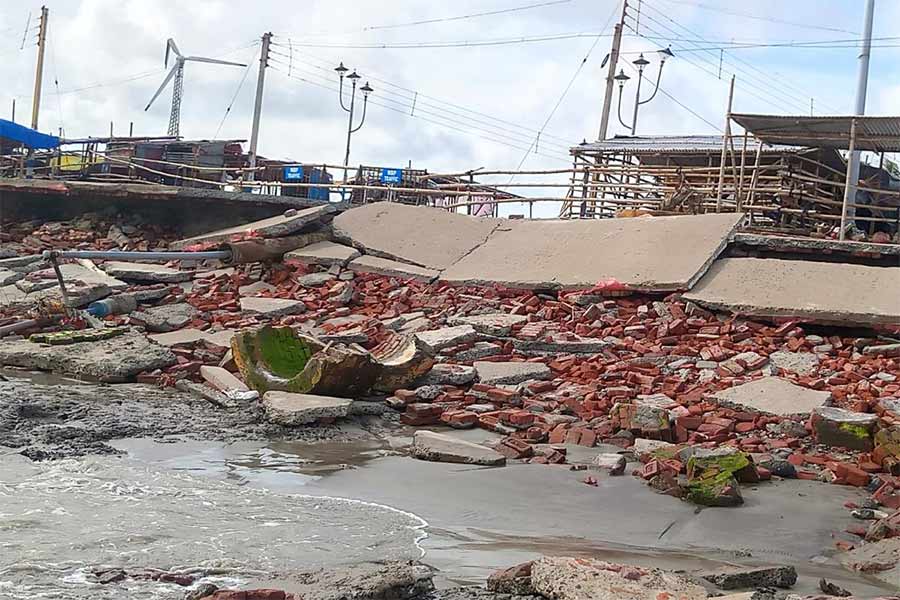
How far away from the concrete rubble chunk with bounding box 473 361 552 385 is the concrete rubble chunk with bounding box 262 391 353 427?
149cm

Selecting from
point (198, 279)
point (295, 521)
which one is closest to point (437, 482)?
point (295, 521)

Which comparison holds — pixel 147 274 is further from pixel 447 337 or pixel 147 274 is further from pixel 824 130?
pixel 824 130

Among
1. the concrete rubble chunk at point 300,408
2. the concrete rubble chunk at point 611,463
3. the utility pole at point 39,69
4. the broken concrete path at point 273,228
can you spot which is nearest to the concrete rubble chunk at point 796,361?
the concrete rubble chunk at point 611,463

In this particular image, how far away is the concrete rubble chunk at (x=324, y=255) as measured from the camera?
11.6 meters

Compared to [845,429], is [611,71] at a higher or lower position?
higher

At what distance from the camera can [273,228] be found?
12.1 metres

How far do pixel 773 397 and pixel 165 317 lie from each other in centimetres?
640

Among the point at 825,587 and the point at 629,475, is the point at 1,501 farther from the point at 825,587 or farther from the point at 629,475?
the point at 825,587

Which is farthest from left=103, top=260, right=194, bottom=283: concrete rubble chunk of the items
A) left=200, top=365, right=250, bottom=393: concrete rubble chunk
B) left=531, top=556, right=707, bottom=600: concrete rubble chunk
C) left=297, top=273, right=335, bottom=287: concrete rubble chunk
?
left=531, top=556, right=707, bottom=600: concrete rubble chunk

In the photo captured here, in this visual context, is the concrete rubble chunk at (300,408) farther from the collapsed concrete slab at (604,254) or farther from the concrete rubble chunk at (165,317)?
→ the collapsed concrete slab at (604,254)

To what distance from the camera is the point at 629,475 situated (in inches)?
219

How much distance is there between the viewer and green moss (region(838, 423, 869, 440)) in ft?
20.0

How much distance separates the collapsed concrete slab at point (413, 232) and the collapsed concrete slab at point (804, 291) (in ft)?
10.9

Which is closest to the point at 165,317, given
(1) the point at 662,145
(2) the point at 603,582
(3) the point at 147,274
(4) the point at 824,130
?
(3) the point at 147,274
